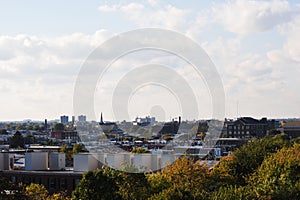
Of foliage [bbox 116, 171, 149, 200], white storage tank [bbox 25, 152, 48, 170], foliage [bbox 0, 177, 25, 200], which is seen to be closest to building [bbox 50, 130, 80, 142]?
white storage tank [bbox 25, 152, 48, 170]

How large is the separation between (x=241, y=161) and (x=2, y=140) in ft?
336

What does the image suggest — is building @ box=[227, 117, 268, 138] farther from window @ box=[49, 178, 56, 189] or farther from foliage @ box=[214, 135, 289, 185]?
window @ box=[49, 178, 56, 189]

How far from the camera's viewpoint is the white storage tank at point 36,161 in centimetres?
5441

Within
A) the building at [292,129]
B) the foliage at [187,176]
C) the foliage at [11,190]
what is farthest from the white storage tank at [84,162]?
the building at [292,129]

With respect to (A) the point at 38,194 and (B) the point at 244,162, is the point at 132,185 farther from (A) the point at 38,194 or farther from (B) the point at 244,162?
(B) the point at 244,162

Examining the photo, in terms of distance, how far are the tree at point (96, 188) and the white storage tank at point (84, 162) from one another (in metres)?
20.0

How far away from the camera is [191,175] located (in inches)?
1642

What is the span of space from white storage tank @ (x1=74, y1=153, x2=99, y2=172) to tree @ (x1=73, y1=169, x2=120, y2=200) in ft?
65.5

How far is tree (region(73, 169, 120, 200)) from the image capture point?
102 feet

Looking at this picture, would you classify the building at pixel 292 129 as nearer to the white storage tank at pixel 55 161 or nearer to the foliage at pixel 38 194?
the white storage tank at pixel 55 161

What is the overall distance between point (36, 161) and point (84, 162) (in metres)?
5.90

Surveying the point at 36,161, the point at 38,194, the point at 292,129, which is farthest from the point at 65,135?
the point at 38,194

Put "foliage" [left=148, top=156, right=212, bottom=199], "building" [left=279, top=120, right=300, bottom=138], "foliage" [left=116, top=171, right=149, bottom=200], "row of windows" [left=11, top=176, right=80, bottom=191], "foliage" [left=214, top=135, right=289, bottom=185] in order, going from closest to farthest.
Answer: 1. "foliage" [left=116, top=171, right=149, bottom=200]
2. "foliage" [left=148, top=156, right=212, bottom=199]
3. "foliage" [left=214, top=135, right=289, bottom=185]
4. "row of windows" [left=11, top=176, right=80, bottom=191]
5. "building" [left=279, top=120, right=300, bottom=138]

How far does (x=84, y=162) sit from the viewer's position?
51438 mm
